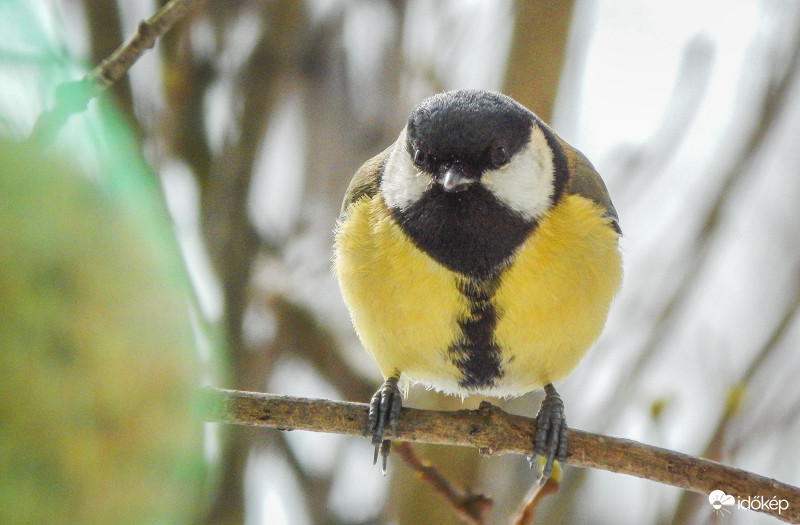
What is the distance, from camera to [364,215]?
1279 millimetres

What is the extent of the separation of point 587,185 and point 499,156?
0.28 metres

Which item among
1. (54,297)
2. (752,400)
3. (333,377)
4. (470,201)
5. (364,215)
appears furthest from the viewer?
(333,377)

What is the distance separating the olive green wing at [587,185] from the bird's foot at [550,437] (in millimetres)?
338

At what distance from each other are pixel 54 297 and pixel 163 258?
6 centimetres

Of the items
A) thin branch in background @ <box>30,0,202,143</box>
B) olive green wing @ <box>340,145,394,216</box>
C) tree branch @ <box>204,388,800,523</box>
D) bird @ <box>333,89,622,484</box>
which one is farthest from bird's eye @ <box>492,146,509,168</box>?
thin branch in background @ <box>30,0,202,143</box>

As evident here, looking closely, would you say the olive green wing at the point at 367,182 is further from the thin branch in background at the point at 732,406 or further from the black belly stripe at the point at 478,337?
the thin branch in background at the point at 732,406

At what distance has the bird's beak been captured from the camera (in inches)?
42.9

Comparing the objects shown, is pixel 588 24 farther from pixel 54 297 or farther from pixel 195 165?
pixel 54 297

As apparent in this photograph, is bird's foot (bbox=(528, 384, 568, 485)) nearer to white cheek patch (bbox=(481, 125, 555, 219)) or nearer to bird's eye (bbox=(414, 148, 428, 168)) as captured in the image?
white cheek patch (bbox=(481, 125, 555, 219))

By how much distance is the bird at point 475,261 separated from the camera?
115cm

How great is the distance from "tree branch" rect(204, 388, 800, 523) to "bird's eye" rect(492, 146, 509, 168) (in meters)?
0.34

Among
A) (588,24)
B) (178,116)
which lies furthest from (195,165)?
(588,24)

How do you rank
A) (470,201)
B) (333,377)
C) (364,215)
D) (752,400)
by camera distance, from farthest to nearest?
1. (333,377)
2. (752,400)
3. (364,215)
4. (470,201)

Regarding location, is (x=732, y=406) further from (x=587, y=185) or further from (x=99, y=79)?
(x=99, y=79)
